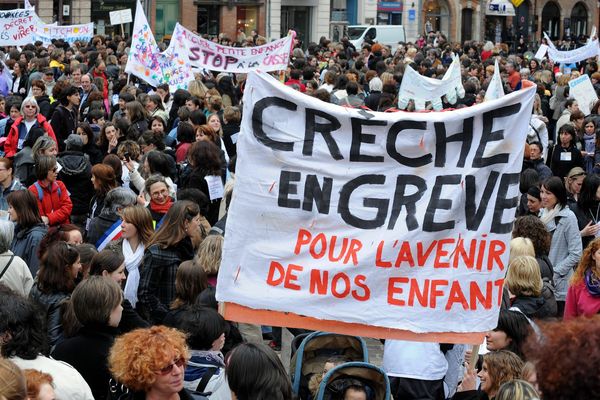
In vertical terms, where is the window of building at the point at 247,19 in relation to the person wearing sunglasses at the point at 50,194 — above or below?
above

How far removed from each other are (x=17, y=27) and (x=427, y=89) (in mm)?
9253

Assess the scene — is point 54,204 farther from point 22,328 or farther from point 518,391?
point 518,391

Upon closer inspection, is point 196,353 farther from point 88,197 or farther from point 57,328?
point 88,197

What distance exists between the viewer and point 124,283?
7.36 metres

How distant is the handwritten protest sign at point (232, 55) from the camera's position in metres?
17.6

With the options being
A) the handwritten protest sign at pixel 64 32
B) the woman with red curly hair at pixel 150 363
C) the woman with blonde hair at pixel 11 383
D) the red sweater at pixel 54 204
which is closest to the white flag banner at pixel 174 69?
the red sweater at pixel 54 204

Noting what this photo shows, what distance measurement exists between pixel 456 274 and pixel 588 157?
858 cm

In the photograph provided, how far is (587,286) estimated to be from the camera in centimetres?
712

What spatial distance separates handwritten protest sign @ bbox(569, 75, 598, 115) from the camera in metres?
16.4

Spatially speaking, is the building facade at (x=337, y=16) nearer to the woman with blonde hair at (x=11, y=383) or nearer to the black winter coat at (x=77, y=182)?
the black winter coat at (x=77, y=182)

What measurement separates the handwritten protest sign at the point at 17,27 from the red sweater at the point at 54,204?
530 inches

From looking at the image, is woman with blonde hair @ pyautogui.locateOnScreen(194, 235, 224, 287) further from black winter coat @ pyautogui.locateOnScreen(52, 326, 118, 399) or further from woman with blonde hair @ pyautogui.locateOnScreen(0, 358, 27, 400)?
woman with blonde hair @ pyautogui.locateOnScreen(0, 358, 27, 400)

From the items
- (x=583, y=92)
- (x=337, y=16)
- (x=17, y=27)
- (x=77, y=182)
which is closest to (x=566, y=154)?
(x=583, y=92)

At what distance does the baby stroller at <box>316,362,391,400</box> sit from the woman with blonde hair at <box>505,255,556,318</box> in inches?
71.9
